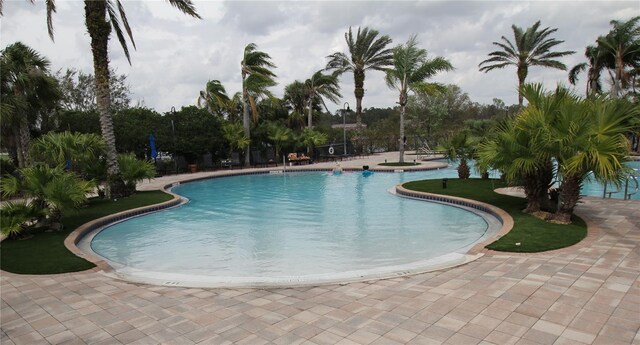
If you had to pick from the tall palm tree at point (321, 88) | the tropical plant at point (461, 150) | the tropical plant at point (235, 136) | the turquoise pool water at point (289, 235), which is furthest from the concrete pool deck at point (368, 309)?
the tall palm tree at point (321, 88)

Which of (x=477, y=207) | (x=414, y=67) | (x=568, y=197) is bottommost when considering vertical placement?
(x=477, y=207)

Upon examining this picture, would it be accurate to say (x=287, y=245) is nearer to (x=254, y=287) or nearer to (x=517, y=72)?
(x=254, y=287)

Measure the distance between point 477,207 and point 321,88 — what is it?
86.2ft

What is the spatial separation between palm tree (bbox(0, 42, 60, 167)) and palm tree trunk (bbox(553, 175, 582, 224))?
58.0ft

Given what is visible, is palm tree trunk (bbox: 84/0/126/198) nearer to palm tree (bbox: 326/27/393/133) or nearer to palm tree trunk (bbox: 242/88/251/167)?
palm tree trunk (bbox: 242/88/251/167)

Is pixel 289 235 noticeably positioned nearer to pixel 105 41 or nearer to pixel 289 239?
pixel 289 239

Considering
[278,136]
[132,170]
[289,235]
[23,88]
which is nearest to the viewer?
[289,235]

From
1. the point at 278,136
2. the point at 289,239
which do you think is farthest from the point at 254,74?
the point at 289,239

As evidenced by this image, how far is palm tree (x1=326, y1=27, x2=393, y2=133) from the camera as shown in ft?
103

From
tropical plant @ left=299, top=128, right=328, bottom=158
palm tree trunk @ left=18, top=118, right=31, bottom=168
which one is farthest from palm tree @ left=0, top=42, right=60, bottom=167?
tropical plant @ left=299, top=128, right=328, bottom=158

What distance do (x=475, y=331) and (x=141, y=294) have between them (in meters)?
4.29

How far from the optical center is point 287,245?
8.95 meters

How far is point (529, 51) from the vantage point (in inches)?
1256

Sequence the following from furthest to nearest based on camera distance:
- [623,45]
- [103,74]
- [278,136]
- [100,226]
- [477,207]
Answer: [623,45] → [278,136] → [103,74] → [477,207] → [100,226]
